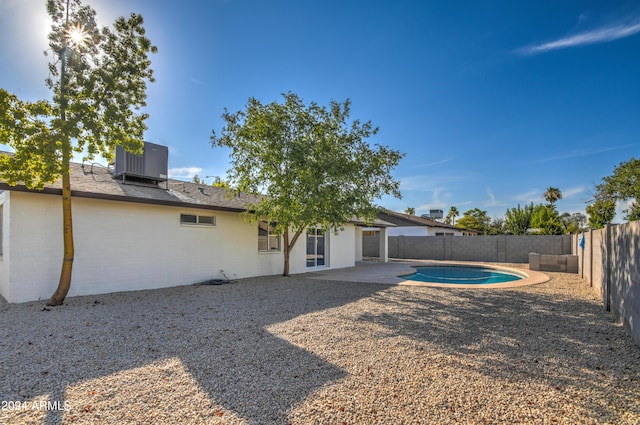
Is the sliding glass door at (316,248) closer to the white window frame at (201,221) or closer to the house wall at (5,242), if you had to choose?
the white window frame at (201,221)

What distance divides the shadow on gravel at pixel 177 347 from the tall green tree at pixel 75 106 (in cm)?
194

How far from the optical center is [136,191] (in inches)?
417

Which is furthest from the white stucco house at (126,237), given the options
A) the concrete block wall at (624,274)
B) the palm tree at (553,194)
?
the palm tree at (553,194)

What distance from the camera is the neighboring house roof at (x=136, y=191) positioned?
8.85 meters

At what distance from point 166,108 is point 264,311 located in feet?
27.9

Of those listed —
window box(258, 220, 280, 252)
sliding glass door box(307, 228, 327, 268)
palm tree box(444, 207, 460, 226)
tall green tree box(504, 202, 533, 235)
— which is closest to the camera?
window box(258, 220, 280, 252)

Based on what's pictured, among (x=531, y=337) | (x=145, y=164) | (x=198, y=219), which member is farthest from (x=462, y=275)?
(x=145, y=164)

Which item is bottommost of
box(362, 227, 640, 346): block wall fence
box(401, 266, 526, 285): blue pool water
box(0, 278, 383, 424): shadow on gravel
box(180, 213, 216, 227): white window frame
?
box(401, 266, 526, 285): blue pool water

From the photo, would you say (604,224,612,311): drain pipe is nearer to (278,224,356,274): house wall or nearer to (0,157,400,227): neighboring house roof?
(278,224,356,274): house wall

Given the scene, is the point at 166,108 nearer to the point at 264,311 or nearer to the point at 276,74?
the point at 276,74

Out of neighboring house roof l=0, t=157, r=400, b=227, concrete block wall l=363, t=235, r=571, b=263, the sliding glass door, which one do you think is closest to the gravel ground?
neighboring house roof l=0, t=157, r=400, b=227

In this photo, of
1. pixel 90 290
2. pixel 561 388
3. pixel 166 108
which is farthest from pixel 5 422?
pixel 166 108

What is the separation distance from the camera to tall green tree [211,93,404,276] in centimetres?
1088

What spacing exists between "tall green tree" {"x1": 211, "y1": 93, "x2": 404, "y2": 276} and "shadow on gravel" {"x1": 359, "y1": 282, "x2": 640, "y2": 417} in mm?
3634
